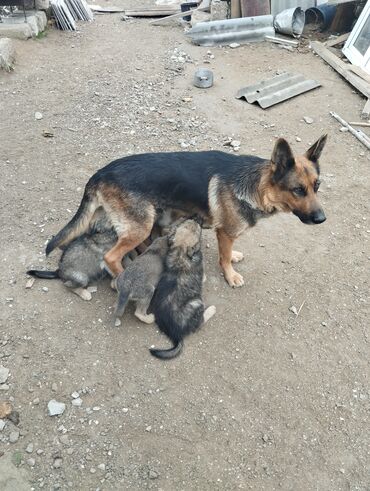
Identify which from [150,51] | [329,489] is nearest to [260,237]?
[329,489]

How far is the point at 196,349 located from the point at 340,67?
7.23 m

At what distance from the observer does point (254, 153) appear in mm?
6641

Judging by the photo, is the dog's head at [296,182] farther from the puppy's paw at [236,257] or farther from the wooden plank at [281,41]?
the wooden plank at [281,41]

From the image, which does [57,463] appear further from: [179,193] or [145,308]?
[179,193]

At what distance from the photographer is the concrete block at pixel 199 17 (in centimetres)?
1027

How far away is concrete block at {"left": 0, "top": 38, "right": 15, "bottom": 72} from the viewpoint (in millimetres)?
7871

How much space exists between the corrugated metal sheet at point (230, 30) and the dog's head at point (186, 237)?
692 cm

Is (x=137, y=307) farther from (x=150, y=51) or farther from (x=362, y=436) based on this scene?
(x=150, y=51)

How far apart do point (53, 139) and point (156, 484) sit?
517cm

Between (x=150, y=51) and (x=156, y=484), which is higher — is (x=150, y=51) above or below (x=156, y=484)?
above

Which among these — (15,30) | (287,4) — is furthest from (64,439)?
(287,4)

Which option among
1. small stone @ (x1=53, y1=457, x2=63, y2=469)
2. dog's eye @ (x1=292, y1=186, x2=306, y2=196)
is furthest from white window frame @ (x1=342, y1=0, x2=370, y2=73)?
small stone @ (x1=53, y1=457, x2=63, y2=469)

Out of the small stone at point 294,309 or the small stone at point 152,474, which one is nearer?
the small stone at point 152,474

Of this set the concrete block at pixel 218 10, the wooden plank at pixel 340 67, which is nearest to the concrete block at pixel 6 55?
the concrete block at pixel 218 10
